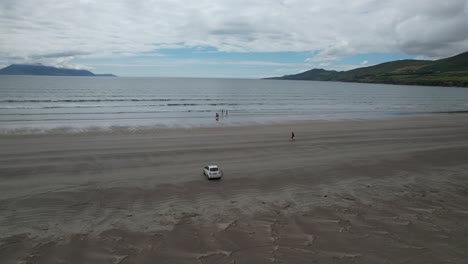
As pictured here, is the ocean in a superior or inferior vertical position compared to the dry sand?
superior

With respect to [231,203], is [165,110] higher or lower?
higher

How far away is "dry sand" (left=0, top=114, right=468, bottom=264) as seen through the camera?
34.4 feet

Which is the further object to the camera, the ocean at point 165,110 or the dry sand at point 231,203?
the ocean at point 165,110

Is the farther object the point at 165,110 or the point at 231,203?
the point at 165,110

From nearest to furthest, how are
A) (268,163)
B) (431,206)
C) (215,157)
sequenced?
(431,206) → (268,163) → (215,157)

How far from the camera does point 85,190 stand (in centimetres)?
1595

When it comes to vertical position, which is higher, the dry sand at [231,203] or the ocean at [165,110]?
the ocean at [165,110]

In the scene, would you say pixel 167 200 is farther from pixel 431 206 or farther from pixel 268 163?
pixel 431 206

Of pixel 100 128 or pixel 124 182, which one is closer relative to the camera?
pixel 124 182

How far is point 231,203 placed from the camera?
14.5 metres

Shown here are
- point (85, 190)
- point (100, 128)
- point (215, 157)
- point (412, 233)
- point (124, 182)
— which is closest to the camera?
point (412, 233)

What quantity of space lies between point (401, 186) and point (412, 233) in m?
6.15

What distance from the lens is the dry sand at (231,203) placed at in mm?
10477

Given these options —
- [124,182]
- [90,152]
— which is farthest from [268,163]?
[90,152]
